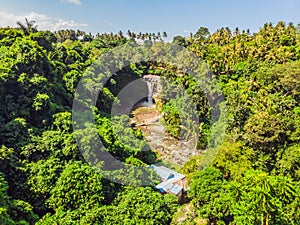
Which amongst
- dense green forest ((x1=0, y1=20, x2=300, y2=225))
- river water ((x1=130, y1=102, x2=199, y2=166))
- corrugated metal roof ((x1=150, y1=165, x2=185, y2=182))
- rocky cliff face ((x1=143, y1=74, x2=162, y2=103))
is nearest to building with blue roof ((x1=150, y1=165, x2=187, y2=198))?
corrugated metal roof ((x1=150, y1=165, x2=185, y2=182))

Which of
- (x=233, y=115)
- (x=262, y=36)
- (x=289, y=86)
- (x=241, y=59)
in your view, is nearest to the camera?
(x=233, y=115)

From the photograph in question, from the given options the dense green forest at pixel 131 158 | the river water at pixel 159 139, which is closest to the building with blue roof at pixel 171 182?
the dense green forest at pixel 131 158

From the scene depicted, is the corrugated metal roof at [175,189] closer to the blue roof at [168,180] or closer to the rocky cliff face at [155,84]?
the blue roof at [168,180]

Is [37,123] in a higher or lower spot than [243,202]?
higher

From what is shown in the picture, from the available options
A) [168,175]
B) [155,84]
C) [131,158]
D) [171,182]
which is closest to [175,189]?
[171,182]

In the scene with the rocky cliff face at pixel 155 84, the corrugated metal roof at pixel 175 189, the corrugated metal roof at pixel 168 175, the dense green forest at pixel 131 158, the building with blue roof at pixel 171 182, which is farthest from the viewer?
the rocky cliff face at pixel 155 84

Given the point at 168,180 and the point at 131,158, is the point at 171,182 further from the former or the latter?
the point at 131,158

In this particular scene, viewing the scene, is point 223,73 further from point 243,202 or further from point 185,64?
point 243,202

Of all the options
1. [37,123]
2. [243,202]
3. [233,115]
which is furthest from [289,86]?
[37,123]

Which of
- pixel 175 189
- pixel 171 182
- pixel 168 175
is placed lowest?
pixel 175 189
